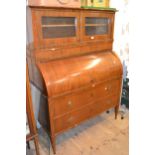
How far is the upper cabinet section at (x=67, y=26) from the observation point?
5.25 feet

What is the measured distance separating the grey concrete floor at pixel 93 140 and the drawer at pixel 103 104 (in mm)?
301

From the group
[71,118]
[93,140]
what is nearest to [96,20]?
[71,118]

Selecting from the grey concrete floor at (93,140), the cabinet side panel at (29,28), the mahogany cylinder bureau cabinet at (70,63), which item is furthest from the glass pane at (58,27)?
the grey concrete floor at (93,140)

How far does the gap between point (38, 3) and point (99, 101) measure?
1311 mm

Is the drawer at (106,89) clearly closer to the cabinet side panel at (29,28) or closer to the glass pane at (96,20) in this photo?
the glass pane at (96,20)

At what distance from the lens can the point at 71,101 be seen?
181 cm

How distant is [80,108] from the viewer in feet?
6.31

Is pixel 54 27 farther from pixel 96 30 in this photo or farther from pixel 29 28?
pixel 96 30

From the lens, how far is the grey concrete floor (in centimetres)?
193

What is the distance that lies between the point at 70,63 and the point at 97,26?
2.21ft
